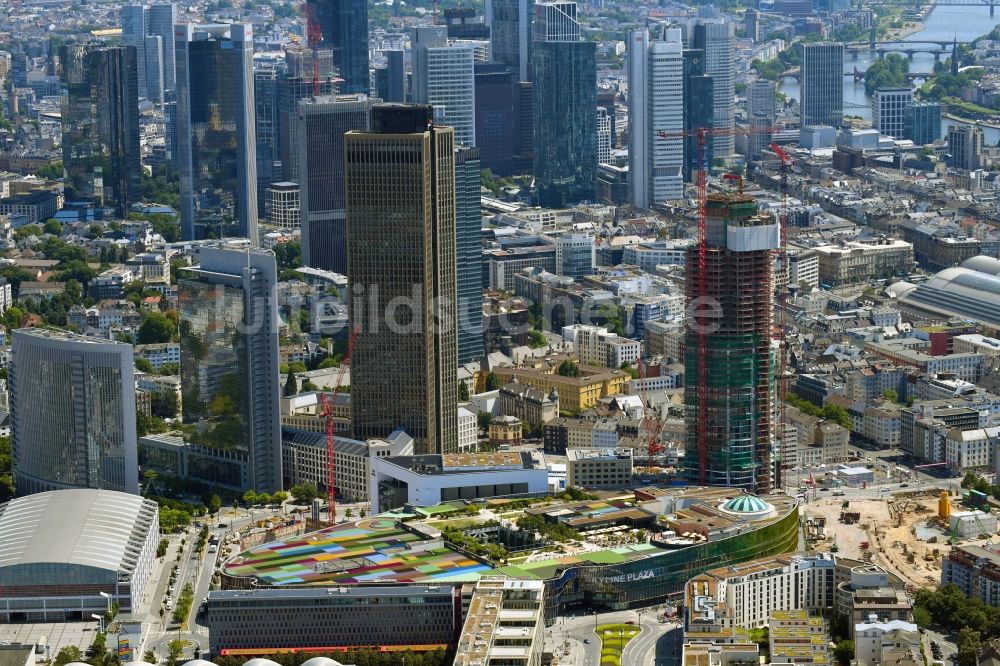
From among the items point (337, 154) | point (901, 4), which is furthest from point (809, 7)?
point (337, 154)

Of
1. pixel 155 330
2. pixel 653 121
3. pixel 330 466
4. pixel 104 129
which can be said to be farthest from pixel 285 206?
pixel 330 466

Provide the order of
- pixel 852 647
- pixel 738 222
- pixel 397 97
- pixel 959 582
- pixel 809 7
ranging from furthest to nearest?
1. pixel 809 7
2. pixel 397 97
3. pixel 738 222
4. pixel 959 582
5. pixel 852 647

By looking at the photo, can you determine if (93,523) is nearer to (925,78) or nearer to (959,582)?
(959,582)

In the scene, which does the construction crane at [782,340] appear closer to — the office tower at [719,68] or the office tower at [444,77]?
the office tower at [444,77]

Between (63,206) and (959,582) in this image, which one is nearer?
(959,582)

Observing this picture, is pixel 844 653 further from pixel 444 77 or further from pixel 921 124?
pixel 921 124
